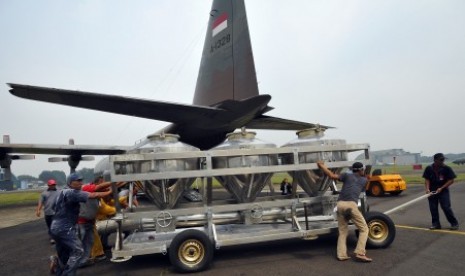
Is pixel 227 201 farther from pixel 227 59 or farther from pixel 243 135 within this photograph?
pixel 227 59

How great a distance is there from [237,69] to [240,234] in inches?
259

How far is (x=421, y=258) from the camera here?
5.51m

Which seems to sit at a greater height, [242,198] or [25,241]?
[242,198]

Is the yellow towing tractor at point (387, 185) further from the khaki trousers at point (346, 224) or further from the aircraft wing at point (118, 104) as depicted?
the khaki trousers at point (346, 224)

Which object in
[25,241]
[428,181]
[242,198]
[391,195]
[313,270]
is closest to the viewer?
[313,270]

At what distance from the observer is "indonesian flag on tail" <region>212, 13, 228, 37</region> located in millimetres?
11750

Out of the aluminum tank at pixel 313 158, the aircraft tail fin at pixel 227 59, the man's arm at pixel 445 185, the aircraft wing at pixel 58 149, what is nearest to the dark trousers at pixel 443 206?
the man's arm at pixel 445 185

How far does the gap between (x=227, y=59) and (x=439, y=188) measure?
7.74 m

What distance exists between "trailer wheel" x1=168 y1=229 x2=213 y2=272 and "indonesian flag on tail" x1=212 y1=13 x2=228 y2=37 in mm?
8635

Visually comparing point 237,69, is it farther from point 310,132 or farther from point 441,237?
point 441,237

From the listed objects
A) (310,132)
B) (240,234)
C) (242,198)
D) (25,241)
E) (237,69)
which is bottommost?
(25,241)

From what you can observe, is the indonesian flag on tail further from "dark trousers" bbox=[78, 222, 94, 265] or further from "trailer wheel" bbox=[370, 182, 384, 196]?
"trailer wheel" bbox=[370, 182, 384, 196]

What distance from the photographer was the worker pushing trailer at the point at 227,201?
5.54 m

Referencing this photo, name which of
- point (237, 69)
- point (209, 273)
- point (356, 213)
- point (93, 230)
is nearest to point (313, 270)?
point (356, 213)
